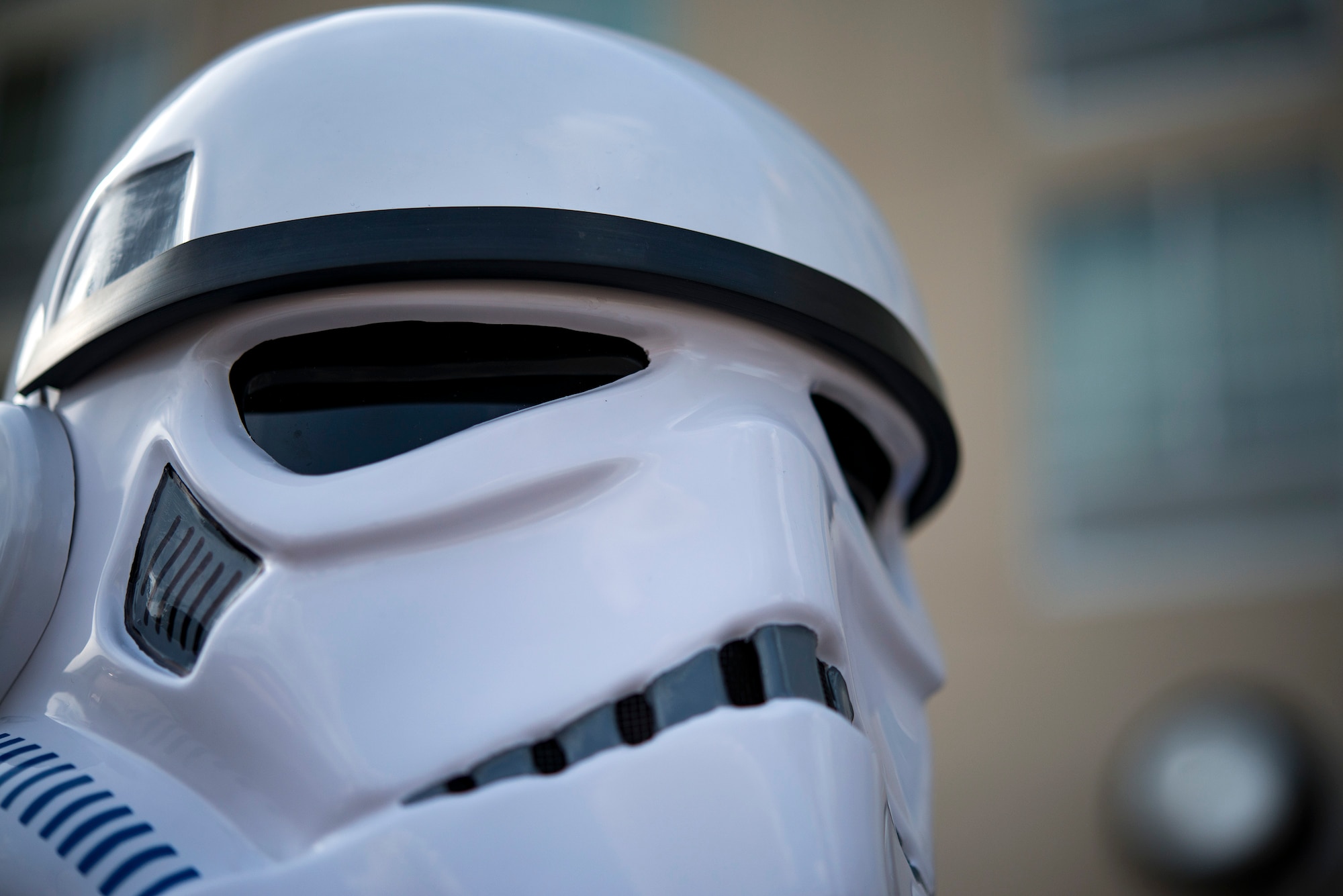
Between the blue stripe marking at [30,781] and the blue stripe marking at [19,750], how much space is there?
33 millimetres

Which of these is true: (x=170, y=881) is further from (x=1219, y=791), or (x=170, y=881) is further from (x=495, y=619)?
(x=1219, y=791)

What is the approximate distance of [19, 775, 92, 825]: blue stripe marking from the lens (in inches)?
27.6

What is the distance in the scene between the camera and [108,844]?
0.68 metres

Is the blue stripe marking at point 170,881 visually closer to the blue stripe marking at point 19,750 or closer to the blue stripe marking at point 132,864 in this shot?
the blue stripe marking at point 132,864

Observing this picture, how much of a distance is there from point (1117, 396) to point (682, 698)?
4.63m

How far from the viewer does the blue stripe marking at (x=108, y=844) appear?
674mm

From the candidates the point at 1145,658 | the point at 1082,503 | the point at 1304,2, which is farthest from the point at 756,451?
the point at 1304,2

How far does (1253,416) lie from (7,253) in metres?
5.99

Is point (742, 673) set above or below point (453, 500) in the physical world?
below

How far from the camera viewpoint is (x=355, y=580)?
74cm

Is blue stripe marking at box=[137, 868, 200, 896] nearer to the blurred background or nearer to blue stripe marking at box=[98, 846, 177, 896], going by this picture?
blue stripe marking at box=[98, 846, 177, 896]

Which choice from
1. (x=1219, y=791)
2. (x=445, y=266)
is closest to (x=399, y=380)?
(x=445, y=266)

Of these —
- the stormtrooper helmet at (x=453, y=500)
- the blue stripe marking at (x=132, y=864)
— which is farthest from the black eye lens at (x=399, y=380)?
the blue stripe marking at (x=132, y=864)

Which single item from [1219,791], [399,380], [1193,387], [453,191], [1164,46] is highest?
[1164,46]
